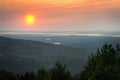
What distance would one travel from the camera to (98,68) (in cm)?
1805

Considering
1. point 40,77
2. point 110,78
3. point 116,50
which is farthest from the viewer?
point 40,77

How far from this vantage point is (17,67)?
196 metres

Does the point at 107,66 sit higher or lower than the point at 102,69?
higher

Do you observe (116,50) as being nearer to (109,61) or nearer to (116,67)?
(109,61)

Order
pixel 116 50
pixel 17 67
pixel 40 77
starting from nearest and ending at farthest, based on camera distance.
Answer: pixel 116 50
pixel 40 77
pixel 17 67

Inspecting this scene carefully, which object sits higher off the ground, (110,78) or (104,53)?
(104,53)

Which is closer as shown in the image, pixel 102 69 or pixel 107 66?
pixel 102 69

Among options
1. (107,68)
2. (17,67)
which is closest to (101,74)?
(107,68)

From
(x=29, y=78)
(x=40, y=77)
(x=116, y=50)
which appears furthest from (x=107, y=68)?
(x=29, y=78)

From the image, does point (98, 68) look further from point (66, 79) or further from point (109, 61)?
point (66, 79)

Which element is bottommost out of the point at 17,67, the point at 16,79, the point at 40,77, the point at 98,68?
the point at 17,67

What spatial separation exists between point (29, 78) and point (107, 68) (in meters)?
23.8

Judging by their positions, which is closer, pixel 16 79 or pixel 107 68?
pixel 107 68

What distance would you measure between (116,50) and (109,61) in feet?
5.83
